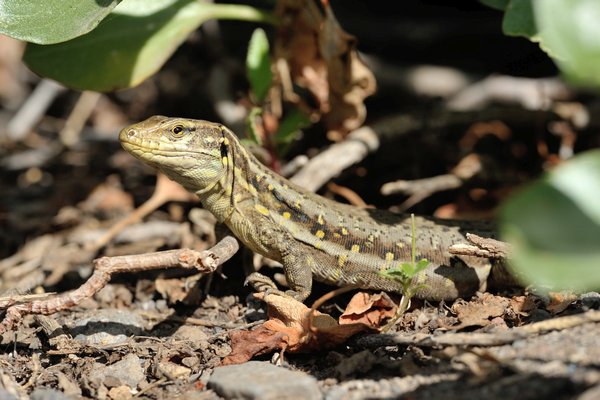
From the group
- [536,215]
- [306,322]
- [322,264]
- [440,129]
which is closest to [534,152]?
[440,129]

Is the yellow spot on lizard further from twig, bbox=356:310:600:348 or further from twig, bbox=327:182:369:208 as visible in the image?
twig, bbox=356:310:600:348

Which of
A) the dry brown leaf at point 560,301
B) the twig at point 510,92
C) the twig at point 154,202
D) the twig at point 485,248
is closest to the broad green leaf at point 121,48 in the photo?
the twig at point 154,202

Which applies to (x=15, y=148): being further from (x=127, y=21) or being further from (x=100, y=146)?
(x=127, y=21)

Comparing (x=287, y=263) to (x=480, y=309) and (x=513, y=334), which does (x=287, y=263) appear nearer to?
(x=480, y=309)

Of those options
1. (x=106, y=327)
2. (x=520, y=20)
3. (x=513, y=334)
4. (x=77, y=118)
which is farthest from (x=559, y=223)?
(x=77, y=118)

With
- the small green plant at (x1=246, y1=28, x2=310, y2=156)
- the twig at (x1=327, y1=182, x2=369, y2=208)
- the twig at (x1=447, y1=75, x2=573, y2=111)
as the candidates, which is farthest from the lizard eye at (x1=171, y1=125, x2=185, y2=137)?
the twig at (x1=447, y1=75, x2=573, y2=111)

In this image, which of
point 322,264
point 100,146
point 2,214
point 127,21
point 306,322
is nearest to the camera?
point 306,322

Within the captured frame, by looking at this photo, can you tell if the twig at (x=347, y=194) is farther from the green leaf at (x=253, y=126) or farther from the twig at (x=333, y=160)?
the green leaf at (x=253, y=126)
